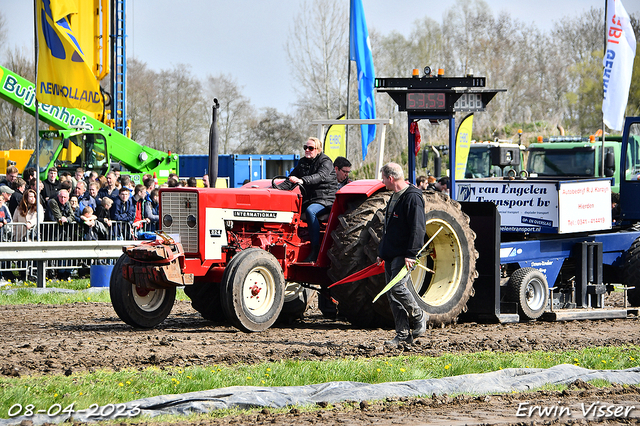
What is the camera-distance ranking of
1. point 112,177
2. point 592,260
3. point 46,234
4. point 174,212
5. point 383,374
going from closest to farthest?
point 383,374 < point 174,212 < point 592,260 < point 46,234 < point 112,177

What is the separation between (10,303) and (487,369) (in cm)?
743

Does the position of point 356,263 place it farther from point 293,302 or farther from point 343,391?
point 343,391

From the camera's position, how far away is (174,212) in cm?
912

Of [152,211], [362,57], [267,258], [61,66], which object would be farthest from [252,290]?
[362,57]

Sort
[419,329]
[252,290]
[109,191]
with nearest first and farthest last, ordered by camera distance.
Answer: [419,329], [252,290], [109,191]

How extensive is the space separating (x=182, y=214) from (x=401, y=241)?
8.04ft

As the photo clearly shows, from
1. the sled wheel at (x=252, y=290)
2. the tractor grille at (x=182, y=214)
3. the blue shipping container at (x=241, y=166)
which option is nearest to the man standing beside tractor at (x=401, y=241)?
the sled wheel at (x=252, y=290)

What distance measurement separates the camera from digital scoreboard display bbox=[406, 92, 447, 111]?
1020 centimetres

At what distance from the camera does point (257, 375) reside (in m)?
6.44

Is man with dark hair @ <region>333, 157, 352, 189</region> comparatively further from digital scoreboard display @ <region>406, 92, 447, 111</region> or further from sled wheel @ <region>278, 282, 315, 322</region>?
sled wheel @ <region>278, 282, 315, 322</region>

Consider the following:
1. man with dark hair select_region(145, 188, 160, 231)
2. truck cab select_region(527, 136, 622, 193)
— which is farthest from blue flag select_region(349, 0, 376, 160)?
man with dark hair select_region(145, 188, 160, 231)

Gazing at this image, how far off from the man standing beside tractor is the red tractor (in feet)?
2.17

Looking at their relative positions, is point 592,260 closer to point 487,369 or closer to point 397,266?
point 397,266

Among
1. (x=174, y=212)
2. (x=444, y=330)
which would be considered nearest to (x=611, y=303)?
(x=444, y=330)
